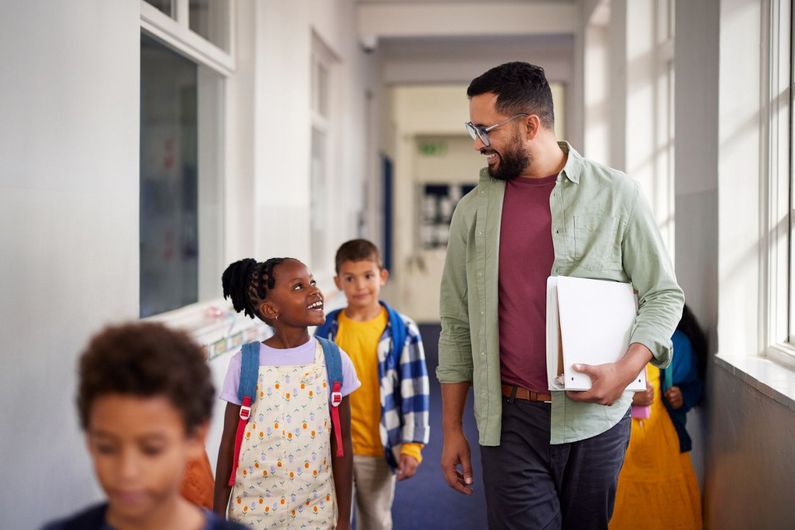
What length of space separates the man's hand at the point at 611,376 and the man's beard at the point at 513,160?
49 centimetres

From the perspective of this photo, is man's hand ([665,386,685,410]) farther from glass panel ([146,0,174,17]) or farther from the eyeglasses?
glass panel ([146,0,174,17])

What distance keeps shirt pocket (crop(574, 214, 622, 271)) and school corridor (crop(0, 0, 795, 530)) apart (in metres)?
0.74

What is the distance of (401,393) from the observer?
2.66 metres

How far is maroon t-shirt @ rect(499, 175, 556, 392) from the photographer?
1.95 metres

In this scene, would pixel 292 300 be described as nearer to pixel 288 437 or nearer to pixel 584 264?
pixel 288 437

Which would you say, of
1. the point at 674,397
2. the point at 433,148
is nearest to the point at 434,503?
the point at 674,397

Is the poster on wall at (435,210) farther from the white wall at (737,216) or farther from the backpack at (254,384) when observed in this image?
the backpack at (254,384)

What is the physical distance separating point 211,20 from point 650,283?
2.51m

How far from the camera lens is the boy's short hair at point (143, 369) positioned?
1113 mm

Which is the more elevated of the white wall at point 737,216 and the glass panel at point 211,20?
the glass panel at point 211,20

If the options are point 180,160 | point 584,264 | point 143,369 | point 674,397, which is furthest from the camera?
point 180,160

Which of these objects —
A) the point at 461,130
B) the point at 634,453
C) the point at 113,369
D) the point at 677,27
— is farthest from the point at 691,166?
the point at 461,130

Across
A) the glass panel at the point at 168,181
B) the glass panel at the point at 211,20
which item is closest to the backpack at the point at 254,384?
the glass panel at the point at 168,181

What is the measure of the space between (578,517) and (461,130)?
426 inches
